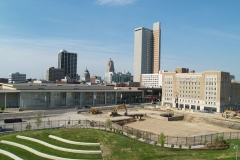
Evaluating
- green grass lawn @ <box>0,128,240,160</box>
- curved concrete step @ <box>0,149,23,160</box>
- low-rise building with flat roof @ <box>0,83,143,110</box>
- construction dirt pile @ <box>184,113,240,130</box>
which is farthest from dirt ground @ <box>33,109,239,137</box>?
curved concrete step @ <box>0,149,23,160</box>

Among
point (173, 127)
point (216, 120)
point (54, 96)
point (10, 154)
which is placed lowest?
point (173, 127)

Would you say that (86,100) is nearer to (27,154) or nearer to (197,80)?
(197,80)

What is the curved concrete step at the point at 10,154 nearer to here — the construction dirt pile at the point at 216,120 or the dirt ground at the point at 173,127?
the dirt ground at the point at 173,127

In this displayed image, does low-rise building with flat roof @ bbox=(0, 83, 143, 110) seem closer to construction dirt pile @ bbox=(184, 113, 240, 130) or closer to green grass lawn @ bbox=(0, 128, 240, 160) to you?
construction dirt pile @ bbox=(184, 113, 240, 130)

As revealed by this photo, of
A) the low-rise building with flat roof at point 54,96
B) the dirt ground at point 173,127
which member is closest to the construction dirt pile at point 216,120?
the dirt ground at point 173,127

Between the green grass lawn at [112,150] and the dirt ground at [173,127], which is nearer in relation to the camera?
the green grass lawn at [112,150]

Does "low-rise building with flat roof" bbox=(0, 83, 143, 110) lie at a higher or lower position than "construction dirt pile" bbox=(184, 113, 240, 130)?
higher

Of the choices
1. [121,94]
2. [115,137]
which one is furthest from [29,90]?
[115,137]

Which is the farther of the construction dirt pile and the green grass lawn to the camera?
the construction dirt pile

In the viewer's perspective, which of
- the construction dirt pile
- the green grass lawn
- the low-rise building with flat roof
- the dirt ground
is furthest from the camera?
the low-rise building with flat roof

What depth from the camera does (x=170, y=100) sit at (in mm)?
122938

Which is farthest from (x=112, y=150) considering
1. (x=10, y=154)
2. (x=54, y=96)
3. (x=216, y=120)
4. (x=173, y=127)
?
(x=54, y=96)

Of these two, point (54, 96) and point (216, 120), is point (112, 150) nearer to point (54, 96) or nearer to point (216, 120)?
point (216, 120)

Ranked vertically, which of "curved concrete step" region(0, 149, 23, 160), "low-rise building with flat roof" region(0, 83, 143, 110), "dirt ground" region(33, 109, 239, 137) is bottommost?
"dirt ground" region(33, 109, 239, 137)
